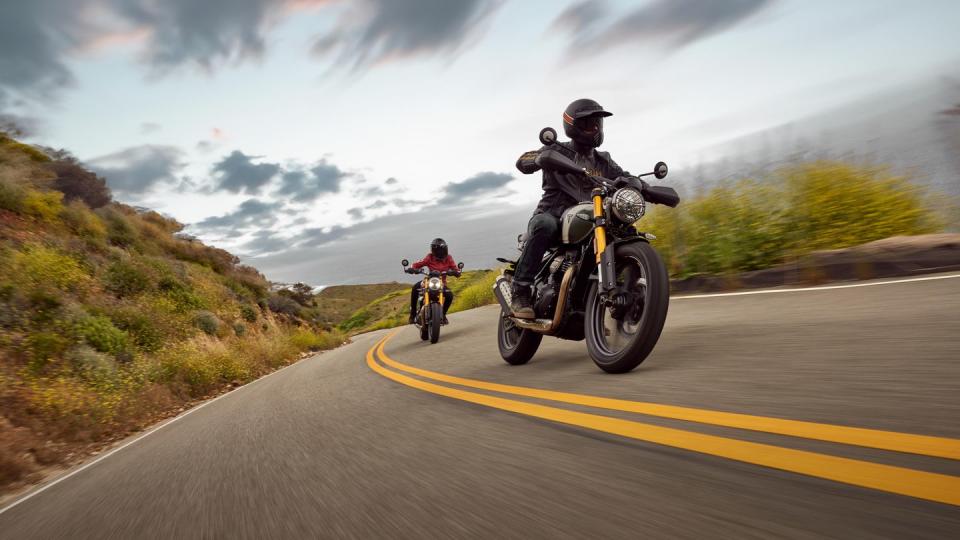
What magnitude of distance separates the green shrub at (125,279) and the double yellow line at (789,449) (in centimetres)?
1604

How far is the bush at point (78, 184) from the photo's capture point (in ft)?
82.1

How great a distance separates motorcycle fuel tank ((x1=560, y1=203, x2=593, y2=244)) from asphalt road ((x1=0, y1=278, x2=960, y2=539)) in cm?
109

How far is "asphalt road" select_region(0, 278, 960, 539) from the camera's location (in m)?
1.51

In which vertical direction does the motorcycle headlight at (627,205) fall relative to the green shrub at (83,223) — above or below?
below

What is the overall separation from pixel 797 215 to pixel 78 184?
29481mm

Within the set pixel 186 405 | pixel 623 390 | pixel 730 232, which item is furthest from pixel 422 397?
pixel 186 405

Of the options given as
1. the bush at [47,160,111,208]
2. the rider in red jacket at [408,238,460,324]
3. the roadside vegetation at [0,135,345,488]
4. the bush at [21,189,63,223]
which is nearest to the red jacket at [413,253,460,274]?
the rider in red jacket at [408,238,460,324]

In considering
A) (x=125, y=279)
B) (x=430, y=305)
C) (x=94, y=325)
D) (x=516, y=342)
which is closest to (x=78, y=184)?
(x=125, y=279)

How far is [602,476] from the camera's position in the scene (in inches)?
77.3

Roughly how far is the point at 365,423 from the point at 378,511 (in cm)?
188

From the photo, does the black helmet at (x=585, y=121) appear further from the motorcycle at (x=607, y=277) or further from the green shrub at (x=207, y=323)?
the green shrub at (x=207, y=323)

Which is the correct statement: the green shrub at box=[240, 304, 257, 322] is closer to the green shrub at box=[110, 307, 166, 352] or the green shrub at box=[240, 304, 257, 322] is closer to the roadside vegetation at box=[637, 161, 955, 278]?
the green shrub at box=[110, 307, 166, 352]

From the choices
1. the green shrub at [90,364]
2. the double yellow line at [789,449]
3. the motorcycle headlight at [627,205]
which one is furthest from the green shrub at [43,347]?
the motorcycle headlight at [627,205]

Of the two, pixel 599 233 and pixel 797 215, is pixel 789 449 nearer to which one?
pixel 599 233
